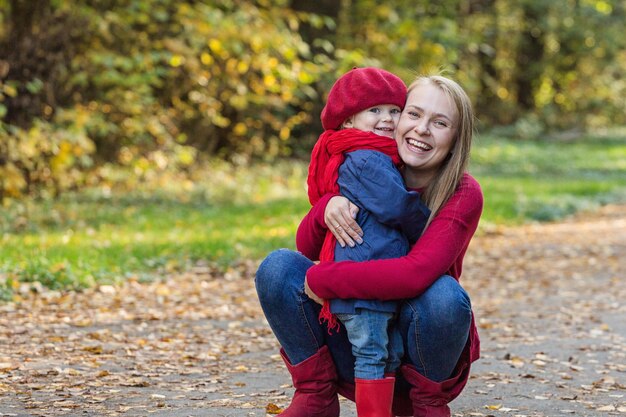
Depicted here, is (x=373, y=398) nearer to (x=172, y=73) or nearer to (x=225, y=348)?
(x=225, y=348)

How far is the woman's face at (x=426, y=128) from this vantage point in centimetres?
387

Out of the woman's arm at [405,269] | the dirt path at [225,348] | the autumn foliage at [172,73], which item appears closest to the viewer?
the woman's arm at [405,269]

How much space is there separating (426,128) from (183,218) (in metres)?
8.46

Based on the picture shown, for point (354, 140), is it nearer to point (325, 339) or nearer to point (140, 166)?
point (325, 339)

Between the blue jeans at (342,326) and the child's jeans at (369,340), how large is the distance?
0.13 meters

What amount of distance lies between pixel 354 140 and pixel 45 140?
31.8ft

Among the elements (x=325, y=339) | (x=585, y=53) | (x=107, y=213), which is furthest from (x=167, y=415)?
(x=585, y=53)

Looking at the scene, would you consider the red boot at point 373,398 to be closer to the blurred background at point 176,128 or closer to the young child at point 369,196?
the young child at point 369,196

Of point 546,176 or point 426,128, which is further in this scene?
point 546,176

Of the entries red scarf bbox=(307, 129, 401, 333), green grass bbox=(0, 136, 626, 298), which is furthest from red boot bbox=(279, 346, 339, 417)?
green grass bbox=(0, 136, 626, 298)

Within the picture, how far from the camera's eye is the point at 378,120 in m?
3.95

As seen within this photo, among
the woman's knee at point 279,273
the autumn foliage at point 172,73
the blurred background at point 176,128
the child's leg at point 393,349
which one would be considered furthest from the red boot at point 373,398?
the autumn foliage at point 172,73

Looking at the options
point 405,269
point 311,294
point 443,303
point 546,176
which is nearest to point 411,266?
point 405,269

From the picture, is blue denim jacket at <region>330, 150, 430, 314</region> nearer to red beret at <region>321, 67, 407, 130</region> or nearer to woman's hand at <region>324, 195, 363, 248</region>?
woman's hand at <region>324, 195, 363, 248</region>
